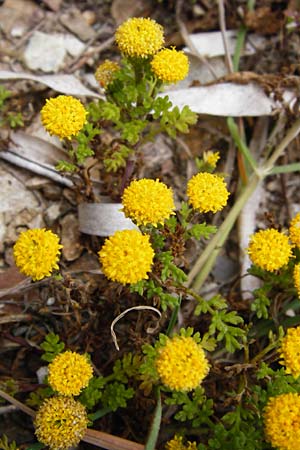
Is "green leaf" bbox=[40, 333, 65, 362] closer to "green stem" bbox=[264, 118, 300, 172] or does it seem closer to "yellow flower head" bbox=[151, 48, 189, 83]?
"yellow flower head" bbox=[151, 48, 189, 83]

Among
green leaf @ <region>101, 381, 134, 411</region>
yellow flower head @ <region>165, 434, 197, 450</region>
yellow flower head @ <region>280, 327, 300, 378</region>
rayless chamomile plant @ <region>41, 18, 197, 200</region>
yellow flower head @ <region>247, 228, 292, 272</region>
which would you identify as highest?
rayless chamomile plant @ <region>41, 18, 197, 200</region>

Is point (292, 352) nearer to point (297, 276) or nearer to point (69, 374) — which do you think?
point (297, 276)

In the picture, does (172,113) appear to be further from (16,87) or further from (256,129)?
(16,87)

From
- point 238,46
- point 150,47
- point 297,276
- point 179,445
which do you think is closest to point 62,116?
point 150,47

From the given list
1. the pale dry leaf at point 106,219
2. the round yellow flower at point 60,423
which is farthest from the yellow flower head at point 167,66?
the round yellow flower at point 60,423

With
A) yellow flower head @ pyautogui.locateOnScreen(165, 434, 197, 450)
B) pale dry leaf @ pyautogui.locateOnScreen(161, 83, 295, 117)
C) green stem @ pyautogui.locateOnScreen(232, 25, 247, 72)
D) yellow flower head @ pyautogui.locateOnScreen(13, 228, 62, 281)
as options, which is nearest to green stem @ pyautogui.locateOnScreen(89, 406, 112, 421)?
yellow flower head @ pyautogui.locateOnScreen(165, 434, 197, 450)

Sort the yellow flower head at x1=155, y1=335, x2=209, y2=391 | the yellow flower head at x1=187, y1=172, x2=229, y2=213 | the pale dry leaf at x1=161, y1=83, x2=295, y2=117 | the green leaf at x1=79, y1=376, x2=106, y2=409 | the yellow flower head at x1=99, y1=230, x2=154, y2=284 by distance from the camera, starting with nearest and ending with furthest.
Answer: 1. the yellow flower head at x1=155, y1=335, x2=209, y2=391
2. the yellow flower head at x1=99, y1=230, x2=154, y2=284
3. the yellow flower head at x1=187, y1=172, x2=229, y2=213
4. the green leaf at x1=79, y1=376, x2=106, y2=409
5. the pale dry leaf at x1=161, y1=83, x2=295, y2=117

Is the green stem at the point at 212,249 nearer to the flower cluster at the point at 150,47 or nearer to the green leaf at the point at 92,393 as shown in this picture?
the green leaf at the point at 92,393
